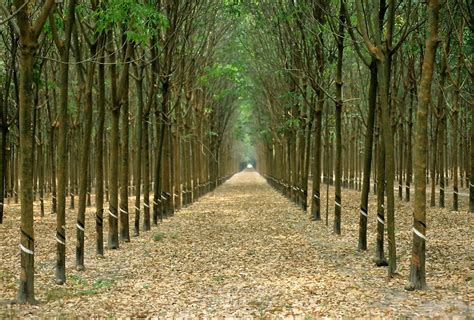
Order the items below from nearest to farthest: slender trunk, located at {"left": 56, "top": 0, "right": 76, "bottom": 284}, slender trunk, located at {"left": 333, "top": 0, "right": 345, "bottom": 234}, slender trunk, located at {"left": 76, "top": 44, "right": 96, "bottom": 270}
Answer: slender trunk, located at {"left": 56, "top": 0, "right": 76, "bottom": 284} → slender trunk, located at {"left": 76, "top": 44, "right": 96, "bottom": 270} → slender trunk, located at {"left": 333, "top": 0, "right": 345, "bottom": 234}

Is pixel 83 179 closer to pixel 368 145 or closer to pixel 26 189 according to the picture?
pixel 26 189

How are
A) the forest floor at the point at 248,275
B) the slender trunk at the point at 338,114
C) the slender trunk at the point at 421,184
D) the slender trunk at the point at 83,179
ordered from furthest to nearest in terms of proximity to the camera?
1. the slender trunk at the point at 338,114
2. the slender trunk at the point at 83,179
3. the slender trunk at the point at 421,184
4. the forest floor at the point at 248,275

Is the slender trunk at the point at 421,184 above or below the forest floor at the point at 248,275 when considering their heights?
above

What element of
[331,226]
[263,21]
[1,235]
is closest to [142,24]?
[1,235]

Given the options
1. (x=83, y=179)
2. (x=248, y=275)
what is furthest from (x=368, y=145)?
(x=83, y=179)

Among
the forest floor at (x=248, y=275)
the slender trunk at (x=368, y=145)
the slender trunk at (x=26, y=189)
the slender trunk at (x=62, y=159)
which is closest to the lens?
the forest floor at (x=248, y=275)

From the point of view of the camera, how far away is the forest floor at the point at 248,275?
28.1 ft

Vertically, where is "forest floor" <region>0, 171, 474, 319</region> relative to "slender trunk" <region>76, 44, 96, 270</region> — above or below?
below

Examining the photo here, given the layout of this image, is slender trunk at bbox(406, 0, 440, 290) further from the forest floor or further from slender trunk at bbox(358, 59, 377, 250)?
slender trunk at bbox(358, 59, 377, 250)

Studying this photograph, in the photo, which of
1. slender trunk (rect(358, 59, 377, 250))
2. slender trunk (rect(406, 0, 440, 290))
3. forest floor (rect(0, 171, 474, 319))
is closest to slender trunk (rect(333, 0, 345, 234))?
forest floor (rect(0, 171, 474, 319))

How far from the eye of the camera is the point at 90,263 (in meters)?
13.2

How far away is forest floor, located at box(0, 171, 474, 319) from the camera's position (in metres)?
8.58

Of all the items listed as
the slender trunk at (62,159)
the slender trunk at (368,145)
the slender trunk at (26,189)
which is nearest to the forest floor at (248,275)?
the slender trunk at (26,189)

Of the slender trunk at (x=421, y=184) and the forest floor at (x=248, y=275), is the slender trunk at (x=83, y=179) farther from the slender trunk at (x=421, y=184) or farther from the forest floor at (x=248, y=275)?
the slender trunk at (x=421, y=184)
